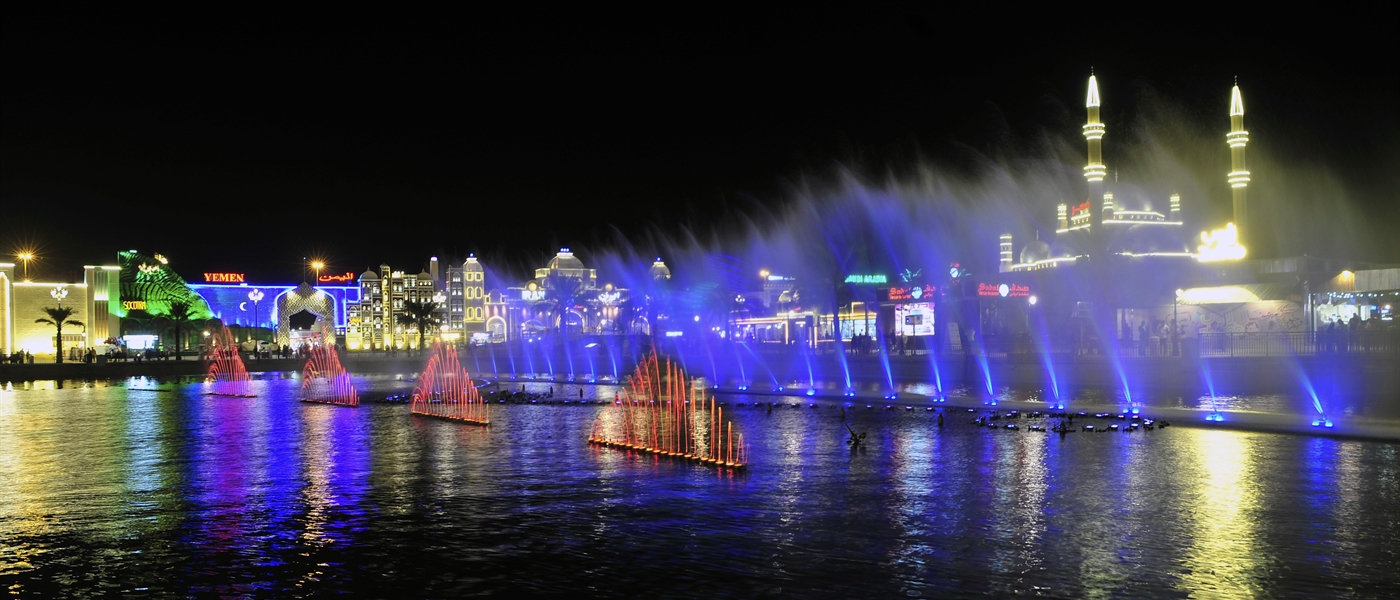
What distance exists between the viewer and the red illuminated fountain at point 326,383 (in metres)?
31.1

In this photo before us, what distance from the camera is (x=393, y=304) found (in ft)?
468

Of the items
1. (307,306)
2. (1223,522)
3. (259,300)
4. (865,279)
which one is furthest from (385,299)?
(1223,522)

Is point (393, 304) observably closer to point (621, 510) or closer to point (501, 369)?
point (501, 369)

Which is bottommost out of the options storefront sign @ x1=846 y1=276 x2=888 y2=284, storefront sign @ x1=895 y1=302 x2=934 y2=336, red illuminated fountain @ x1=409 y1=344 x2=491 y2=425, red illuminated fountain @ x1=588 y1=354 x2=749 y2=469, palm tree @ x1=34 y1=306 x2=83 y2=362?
red illuminated fountain @ x1=588 y1=354 x2=749 y2=469

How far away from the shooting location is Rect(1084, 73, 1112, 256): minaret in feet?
319

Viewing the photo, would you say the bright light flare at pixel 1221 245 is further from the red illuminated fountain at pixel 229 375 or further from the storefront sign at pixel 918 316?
the red illuminated fountain at pixel 229 375

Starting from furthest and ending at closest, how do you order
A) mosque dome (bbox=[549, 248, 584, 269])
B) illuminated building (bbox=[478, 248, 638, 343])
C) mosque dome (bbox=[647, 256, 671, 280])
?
mosque dome (bbox=[549, 248, 584, 269]) < mosque dome (bbox=[647, 256, 671, 280]) < illuminated building (bbox=[478, 248, 638, 343])

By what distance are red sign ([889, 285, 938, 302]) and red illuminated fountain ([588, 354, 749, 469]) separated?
113ft

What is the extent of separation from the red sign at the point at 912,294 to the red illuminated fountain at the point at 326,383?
30.4 m

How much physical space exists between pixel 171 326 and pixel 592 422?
6788cm

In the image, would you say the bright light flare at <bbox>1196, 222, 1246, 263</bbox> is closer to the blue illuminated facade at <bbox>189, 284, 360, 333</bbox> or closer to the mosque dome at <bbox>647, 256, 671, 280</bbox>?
the mosque dome at <bbox>647, 256, 671, 280</bbox>

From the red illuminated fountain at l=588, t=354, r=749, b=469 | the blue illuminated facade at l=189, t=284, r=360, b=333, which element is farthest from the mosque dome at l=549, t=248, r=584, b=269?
the red illuminated fountain at l=588, t=354, r=749, b=469

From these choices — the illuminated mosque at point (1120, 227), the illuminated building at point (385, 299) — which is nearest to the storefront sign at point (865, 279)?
the illuminated mosque at point (1120, 227)

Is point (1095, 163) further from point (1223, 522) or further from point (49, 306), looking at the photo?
point (1223, 522)
